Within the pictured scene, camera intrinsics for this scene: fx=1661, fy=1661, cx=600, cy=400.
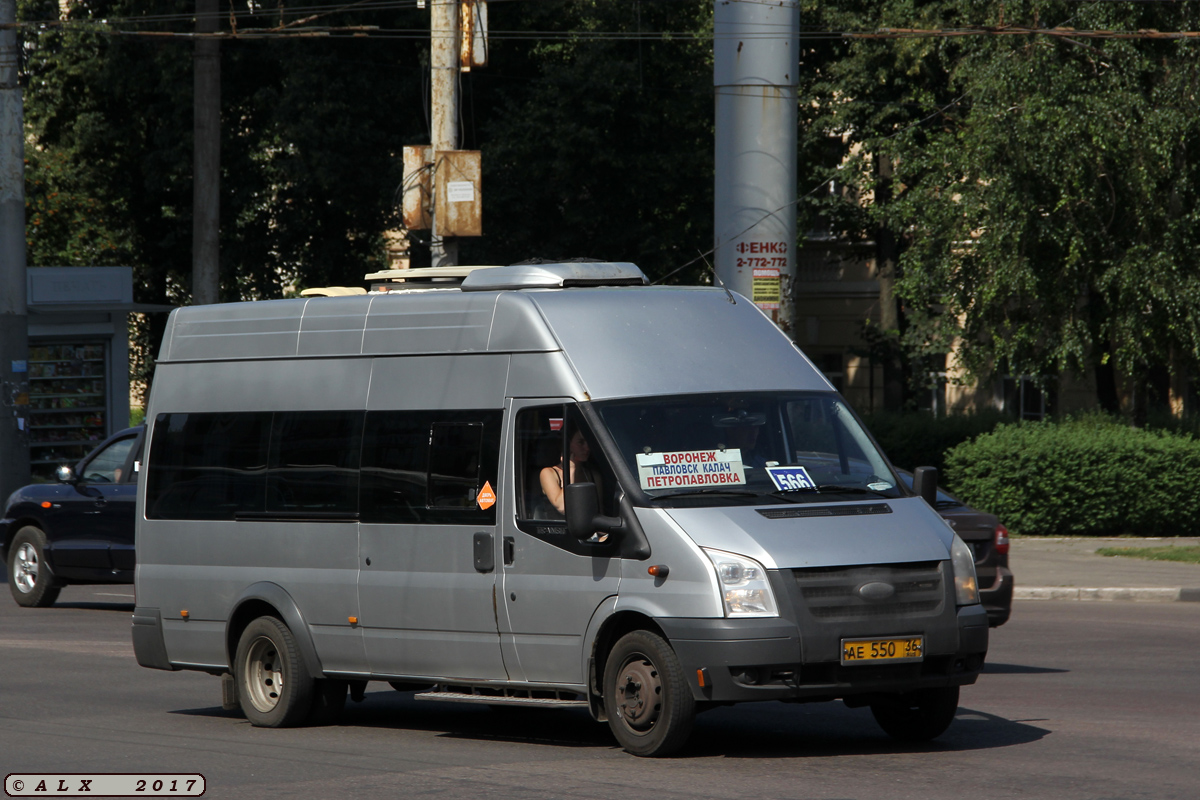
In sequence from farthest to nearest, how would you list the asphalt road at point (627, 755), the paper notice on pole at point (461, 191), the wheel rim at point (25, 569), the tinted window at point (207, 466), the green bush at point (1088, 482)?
the green bush at point (1088, 482)
the paper notice on pole at point (461, 191)
the wheel rim at point (25, 569)
the tinted window at point (207, 466)
the asphalt road at point (627, 755)

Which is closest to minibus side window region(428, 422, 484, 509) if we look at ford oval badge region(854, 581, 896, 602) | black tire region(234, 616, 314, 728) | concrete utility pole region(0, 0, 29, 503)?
black tire region(234, 616, 314, 728)

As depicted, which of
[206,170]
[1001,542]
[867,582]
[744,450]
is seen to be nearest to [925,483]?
[744,450]

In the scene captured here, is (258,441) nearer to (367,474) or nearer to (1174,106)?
(367,474)

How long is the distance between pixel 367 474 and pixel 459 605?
1080 mm

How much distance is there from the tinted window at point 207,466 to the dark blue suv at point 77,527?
5.83 m

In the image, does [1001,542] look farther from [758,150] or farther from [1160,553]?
[1160,553]

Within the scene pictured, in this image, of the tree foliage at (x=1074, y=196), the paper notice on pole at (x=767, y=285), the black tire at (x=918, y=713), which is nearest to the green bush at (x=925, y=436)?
the tree foliage at (x=1074, y=196)

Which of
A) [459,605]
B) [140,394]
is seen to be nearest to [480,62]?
[459,605]

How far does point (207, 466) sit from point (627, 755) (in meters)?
3.65

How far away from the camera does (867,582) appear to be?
8.12 meters

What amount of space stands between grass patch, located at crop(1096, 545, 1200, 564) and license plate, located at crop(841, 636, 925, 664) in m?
13.3

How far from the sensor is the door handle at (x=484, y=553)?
8.95 meters

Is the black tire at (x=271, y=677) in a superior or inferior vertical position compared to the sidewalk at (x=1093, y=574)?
superior

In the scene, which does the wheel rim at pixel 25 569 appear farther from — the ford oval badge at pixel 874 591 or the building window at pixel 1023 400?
the building window at pixel 1023 400
